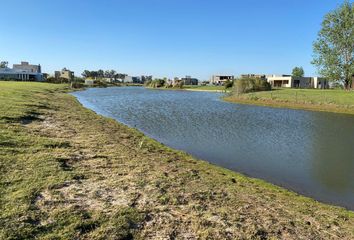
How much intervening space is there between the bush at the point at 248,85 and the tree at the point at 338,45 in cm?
1372

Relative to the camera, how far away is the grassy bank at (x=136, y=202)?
5.51 meters

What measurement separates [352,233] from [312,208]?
4.61ft

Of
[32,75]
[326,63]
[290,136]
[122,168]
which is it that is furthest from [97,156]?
[32,75]

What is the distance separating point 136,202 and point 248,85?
63.8m

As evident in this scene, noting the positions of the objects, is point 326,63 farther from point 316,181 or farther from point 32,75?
point 32,75

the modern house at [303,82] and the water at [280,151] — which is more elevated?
the modern house at [303,82]

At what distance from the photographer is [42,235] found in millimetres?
5012

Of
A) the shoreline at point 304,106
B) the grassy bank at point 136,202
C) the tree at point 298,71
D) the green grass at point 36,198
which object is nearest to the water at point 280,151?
the grassy bank at point 136,202

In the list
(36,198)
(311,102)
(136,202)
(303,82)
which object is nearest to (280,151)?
(136,202)

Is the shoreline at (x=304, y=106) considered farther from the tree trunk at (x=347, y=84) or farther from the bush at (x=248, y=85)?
the tree trunk at (x=347, y=84)

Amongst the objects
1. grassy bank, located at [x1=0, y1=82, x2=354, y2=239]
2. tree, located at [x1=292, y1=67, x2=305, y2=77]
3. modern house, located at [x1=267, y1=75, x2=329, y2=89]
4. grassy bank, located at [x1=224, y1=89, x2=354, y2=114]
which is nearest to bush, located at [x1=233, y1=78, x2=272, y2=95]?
grassy bank, located at [x1=224, y1=89, x2=354, y2=114]

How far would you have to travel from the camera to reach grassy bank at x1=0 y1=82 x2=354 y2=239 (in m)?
5.51

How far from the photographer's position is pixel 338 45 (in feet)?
192

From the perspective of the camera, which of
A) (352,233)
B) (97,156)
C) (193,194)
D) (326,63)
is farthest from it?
(326,63)
